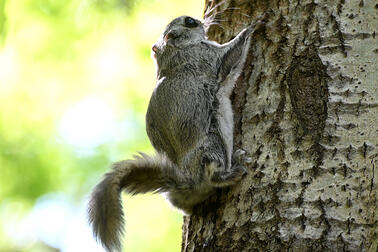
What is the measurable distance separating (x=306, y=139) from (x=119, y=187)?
997 mm

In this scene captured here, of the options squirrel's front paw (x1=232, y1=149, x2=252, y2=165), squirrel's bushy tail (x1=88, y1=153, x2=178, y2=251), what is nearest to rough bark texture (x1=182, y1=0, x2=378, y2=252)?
squirrel's front paw (x1=232, y1=149, x2=252, y2=165)

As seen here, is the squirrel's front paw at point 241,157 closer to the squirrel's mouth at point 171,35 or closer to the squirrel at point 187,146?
the squirrel at point 187,146

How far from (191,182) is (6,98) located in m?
3.53

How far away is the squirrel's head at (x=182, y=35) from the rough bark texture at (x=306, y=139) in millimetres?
815

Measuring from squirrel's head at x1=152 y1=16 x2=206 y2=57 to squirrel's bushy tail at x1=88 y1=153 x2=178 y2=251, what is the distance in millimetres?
1062

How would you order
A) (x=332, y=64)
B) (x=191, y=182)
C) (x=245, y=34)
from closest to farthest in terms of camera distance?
(x=332, y=64)
(x=191, y=182)
(x=245, y=34)

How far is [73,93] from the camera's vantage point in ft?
19.7

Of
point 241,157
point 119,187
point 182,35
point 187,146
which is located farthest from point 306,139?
point 182,35

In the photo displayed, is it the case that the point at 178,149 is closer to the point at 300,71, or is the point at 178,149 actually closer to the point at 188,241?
the point at 188,241

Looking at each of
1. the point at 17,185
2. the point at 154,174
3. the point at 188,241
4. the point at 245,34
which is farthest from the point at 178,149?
the point at 17,185

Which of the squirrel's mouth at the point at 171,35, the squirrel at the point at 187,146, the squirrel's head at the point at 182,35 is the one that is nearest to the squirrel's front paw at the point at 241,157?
the squirrel at the point at 187,146

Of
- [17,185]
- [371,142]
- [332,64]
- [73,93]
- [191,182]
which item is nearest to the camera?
[371,142]

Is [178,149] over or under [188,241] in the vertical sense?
over

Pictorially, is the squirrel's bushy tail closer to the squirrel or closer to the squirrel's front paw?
the squirrel
